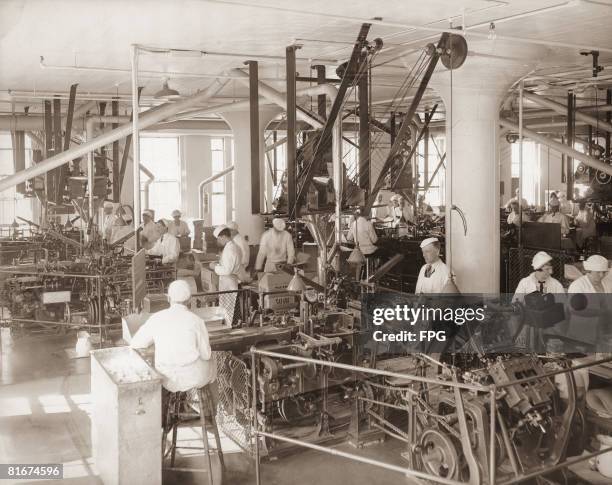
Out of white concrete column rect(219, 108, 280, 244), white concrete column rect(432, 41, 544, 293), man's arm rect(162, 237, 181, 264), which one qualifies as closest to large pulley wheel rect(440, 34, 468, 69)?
white concrete column rect(432, 41, 544, 293)

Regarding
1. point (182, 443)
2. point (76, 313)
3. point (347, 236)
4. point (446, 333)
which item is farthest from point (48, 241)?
point (446, 333)

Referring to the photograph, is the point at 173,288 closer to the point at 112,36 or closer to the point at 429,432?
the point at 429,432

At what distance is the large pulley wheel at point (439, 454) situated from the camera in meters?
5.12

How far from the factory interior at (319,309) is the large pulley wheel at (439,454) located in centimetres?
2

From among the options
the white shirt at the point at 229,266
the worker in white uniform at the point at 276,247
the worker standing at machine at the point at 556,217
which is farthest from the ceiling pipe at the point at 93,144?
the worker standing at machine at the point at 556,217

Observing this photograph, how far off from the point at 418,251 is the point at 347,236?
289cm

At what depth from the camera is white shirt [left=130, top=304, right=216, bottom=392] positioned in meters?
5.53

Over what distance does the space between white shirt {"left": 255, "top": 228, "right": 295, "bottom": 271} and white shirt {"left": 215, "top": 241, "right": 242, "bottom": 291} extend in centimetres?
100

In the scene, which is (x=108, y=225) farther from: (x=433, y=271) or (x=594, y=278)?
(x=594, y=278)

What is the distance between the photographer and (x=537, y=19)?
7.75 meters

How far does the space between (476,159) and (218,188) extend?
1640 cm

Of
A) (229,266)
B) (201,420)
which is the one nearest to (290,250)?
(229,266)

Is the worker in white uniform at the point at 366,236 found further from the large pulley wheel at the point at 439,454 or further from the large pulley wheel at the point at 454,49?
the large pulley wheel at the point at 439,454

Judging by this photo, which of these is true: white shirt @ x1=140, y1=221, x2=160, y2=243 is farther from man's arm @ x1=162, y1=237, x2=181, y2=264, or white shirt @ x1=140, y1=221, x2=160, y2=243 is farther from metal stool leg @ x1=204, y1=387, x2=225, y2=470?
metal stool leg @ x1=204, y1=387, x2=225, y2=470
